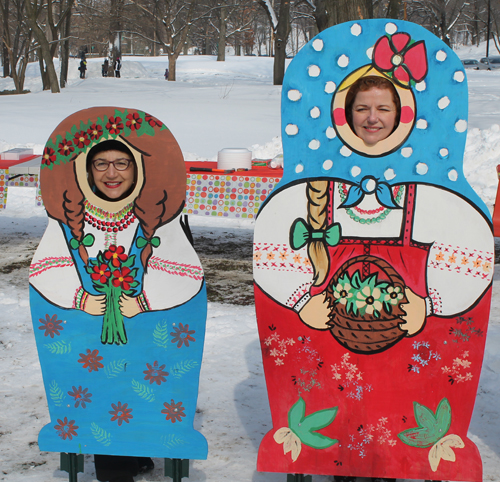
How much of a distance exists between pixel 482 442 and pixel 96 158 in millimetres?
1956

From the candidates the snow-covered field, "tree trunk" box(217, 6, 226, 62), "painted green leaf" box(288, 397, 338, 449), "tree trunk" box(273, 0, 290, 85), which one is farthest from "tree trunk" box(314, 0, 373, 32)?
"tree trunk" box(217, 6, 226, 62)

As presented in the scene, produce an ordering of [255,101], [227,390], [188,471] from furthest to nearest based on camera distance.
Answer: [255,101]
[227,390]
[188,471]

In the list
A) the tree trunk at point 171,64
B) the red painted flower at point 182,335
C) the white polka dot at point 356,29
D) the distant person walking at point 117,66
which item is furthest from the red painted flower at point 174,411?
the distant person walking at point 117,66

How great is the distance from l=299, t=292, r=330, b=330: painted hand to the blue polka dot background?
1.40 feet

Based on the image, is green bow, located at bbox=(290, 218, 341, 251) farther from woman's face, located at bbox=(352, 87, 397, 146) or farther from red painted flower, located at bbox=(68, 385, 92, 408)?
red painted flower, located at bbox=(68, 385, 92, 408)

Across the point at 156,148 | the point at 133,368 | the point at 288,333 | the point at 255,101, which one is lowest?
the point at 133,368

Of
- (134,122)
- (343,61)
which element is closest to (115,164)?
(134,122)

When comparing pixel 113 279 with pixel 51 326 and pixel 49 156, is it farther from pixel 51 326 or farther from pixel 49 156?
pixel 49 156

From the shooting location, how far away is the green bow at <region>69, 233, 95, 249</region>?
2.04m

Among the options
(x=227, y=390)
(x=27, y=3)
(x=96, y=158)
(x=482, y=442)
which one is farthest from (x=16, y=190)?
(x=27, y=3)

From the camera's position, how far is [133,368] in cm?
211

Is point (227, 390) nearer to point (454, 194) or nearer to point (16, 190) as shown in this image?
point (454, 194)

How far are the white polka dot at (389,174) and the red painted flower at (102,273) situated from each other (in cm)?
101

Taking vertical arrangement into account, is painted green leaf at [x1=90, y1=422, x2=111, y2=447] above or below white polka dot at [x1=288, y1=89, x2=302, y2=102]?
below
